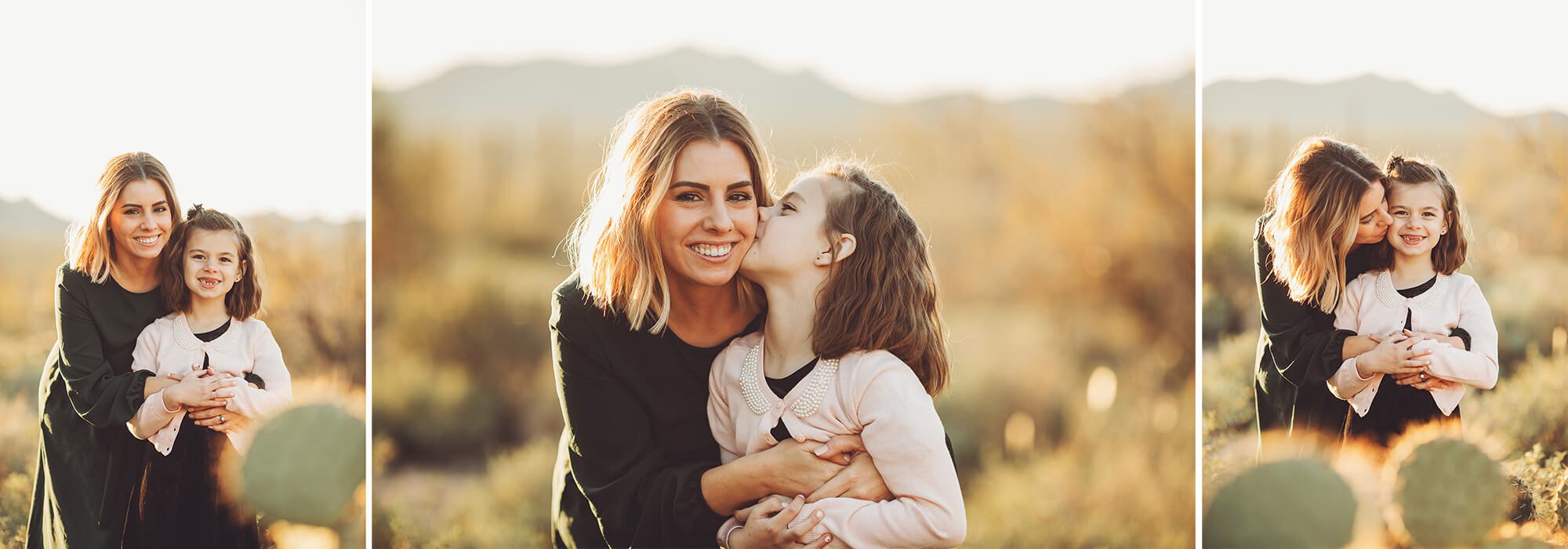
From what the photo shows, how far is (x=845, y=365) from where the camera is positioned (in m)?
3.45

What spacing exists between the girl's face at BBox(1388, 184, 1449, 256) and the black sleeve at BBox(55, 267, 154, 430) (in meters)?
3.77

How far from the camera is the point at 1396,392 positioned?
412 centimetres

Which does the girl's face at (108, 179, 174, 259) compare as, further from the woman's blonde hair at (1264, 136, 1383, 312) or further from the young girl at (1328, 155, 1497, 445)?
the young girl at (1328, 155, 1497, 445)

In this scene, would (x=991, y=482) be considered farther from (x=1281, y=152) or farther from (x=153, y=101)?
(x=153, y=101)

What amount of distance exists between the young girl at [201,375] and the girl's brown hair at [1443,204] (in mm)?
3552

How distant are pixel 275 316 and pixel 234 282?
0.59ft

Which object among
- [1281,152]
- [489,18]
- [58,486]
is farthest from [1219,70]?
[58,486]

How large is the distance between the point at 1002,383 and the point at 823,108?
3.99 ft

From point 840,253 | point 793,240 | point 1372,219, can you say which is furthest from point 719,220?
point 1372,219

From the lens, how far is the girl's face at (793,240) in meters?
3.50

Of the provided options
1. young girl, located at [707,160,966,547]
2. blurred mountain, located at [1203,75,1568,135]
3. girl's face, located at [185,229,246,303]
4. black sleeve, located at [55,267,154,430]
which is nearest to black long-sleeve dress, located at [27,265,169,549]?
black sleeve, located at [55,267,154,430]

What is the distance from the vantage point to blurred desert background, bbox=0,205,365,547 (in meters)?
3.88

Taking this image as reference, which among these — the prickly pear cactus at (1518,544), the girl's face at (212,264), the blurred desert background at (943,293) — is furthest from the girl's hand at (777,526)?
the prickly pear cactus at (1518,544)

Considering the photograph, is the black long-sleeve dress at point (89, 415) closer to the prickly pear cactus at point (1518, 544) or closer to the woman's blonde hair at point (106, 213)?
the woman's blonde hair at point (106, 213)
